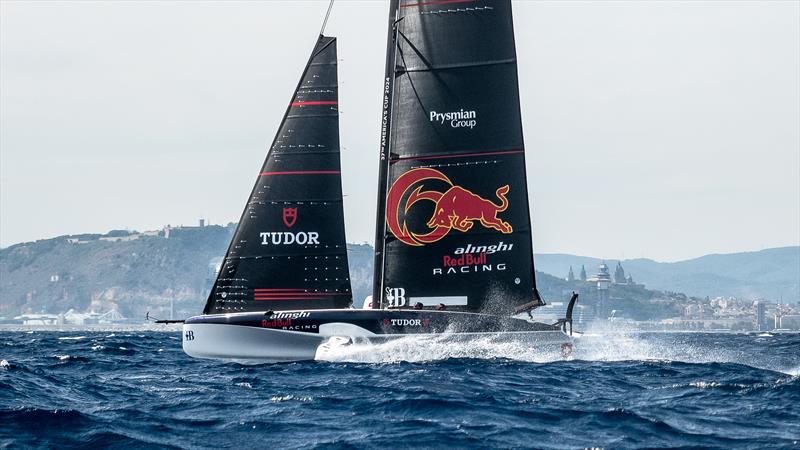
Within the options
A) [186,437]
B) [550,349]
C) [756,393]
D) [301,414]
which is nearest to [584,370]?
[550,349]

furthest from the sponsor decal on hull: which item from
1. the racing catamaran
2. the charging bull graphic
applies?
the charging bull graphic

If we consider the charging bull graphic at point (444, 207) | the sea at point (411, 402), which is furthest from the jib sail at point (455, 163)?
A: the sea at point (411, 402)

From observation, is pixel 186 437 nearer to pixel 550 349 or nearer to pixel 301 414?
pixel 301 414

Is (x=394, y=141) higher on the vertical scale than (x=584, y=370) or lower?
higher

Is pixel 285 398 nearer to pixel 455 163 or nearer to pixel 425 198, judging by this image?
pixel 425 198

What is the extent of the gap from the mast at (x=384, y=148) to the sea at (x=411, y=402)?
2564mm

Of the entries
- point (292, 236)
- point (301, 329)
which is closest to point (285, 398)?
point (301, 329)

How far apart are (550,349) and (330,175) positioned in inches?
266

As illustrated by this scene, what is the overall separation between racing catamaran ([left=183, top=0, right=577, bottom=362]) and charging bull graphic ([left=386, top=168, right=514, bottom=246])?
0.02 m

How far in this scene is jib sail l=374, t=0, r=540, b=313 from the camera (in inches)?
1235

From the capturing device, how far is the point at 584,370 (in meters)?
27.9

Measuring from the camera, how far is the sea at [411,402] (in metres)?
17.5

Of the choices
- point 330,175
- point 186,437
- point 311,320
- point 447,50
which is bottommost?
point 186,437

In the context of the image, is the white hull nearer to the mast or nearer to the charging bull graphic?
the mast
